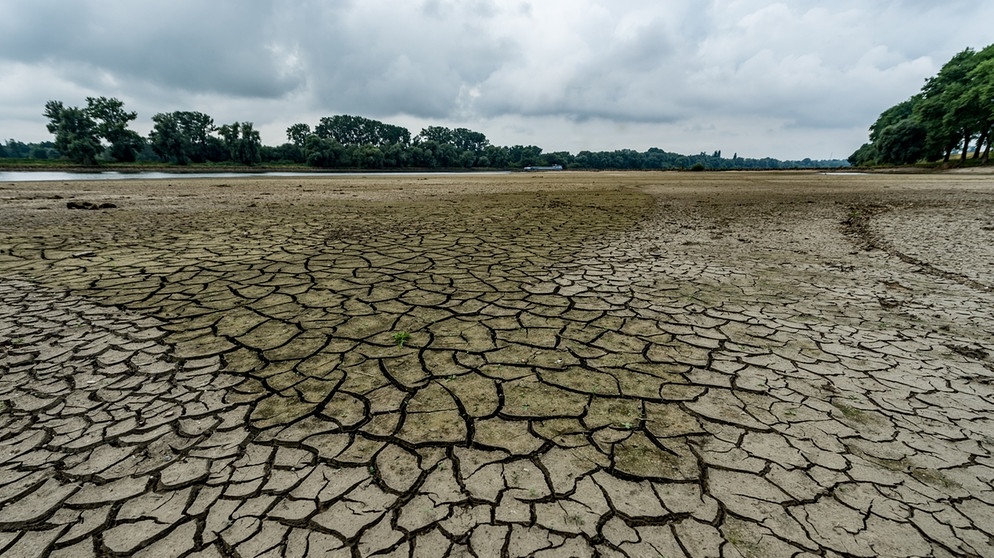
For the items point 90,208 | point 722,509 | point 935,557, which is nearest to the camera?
point 935,557

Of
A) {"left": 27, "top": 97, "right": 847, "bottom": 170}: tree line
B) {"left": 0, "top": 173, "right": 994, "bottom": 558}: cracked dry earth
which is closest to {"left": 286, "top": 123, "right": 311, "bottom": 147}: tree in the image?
{"left": 27, "top": 97, "right": 847, "bottom": 170}: tree line

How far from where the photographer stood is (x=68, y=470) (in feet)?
5.90

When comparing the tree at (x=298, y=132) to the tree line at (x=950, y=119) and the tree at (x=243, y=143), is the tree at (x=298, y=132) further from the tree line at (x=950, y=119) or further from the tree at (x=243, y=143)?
the tree line at (x=950, y=119)

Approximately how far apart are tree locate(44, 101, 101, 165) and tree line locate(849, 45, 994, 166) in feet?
267

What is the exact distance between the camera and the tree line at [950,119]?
3266 cm

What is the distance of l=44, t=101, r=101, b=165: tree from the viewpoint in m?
43.0

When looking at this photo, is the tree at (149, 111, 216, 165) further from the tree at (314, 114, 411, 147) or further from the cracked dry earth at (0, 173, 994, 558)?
the cracked dry earth at (0, 173, 994, 558)

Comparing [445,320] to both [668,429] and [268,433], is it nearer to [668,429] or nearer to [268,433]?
[268,433]

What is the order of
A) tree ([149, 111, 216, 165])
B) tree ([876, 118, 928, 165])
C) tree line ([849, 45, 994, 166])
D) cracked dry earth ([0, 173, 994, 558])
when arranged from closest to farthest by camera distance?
cracked dry earth ([0, 173, 994, 558]) < tree line ([849, 45, 994, 166]) < tree ([876, 118, 928, 165]) < tree ([149, 111, 216, 165])

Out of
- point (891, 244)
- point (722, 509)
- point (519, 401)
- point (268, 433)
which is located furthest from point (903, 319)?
point (268, 433)

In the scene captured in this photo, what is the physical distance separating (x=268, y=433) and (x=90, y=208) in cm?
1212

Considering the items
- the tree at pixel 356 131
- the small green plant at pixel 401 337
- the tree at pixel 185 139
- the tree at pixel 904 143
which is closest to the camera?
the small green plant at pixel 401 337

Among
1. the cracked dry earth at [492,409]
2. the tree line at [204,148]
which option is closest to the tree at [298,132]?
the tree line at [204,148]

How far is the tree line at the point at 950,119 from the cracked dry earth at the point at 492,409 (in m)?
45.1
